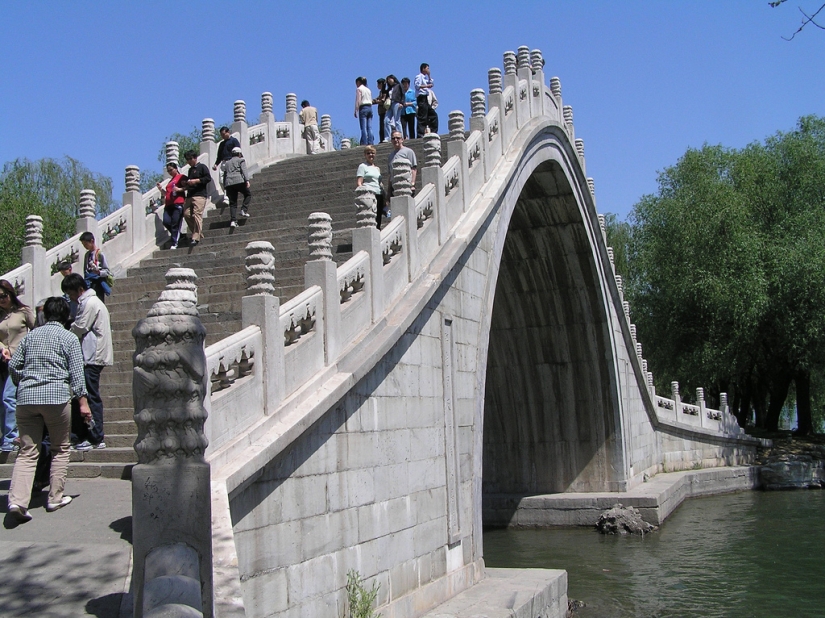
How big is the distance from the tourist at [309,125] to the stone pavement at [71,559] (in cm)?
1165

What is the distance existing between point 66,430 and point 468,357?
552 cm

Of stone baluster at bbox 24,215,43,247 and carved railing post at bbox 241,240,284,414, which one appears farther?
stone baluster at bbox 24,215,43,247

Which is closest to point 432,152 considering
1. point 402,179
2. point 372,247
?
point 402,179

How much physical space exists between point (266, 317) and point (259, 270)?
0.36m

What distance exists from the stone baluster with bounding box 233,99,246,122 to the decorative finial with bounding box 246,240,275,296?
931cm

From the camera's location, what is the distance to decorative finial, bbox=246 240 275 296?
20.3 ft

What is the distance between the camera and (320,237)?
723 centimetres

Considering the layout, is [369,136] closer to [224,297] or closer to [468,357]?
[468,357]

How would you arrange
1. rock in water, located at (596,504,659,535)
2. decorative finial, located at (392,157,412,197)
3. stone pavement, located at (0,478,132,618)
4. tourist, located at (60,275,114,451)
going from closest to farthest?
stone pavement, located at (0,478,132,618) → tourist, located at (60,275,114,451) → decorative finial, located at (392,157,412,197) → rock in water, located at (596,504,659,535)

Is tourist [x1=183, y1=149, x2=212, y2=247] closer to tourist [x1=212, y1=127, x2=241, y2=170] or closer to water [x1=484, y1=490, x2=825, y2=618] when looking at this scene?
tourist [x1=212, y1=127, x2=241, y2=170]

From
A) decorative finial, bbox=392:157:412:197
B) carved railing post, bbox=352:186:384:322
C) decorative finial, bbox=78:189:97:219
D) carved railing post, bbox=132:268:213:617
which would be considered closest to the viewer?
carved railing post, bbox=132:268:213:617

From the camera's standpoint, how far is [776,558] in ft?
49.3

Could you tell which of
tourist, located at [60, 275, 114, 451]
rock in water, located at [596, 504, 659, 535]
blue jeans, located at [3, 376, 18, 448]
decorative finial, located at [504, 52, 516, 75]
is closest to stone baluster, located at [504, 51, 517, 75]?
decorative finial, located at [504, 52, 516, 75]

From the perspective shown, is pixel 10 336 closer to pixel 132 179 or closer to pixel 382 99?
pixel 132 179
